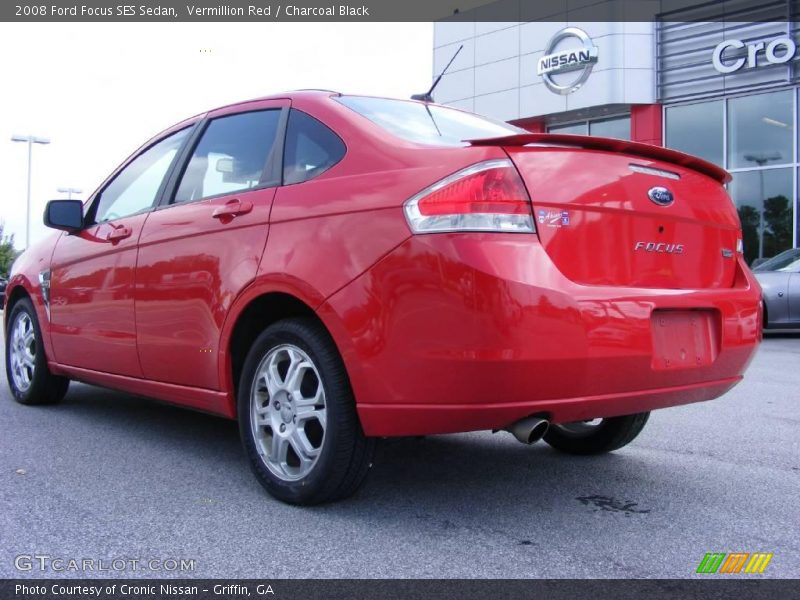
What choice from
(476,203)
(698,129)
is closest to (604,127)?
Result: (698,129)

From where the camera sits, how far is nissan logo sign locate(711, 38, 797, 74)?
18.2m

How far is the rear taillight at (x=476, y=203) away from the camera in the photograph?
8.72ft

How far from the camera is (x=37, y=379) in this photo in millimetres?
5301

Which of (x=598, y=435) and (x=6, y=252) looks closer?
(x=598, y=435)

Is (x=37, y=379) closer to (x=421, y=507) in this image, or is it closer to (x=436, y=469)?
(x=436, y=469)

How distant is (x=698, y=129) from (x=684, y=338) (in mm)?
18876

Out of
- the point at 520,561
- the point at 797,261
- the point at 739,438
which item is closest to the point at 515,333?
the point at 520,561

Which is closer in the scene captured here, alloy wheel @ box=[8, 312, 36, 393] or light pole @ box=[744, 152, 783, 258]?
alloy wheel @ box=[8, 312, 36, 393]

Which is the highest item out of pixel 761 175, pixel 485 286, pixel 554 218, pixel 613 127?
pixel 613 127

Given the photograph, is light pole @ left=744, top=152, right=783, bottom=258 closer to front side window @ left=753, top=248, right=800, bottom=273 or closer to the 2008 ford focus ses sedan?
front side window @ left=753, top=248, right=800, bottom=273

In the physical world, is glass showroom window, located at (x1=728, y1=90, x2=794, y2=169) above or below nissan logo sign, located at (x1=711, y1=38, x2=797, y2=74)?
below

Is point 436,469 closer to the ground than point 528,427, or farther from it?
closer to the ground

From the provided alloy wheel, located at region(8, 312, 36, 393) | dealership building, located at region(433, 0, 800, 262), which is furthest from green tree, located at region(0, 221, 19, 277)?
alloy wheel, located at region(8, 312, 36, 393)

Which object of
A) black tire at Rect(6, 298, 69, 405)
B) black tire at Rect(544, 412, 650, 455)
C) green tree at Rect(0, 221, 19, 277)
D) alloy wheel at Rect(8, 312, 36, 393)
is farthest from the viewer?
green tree at Rect(0, 221, 19, 277)
